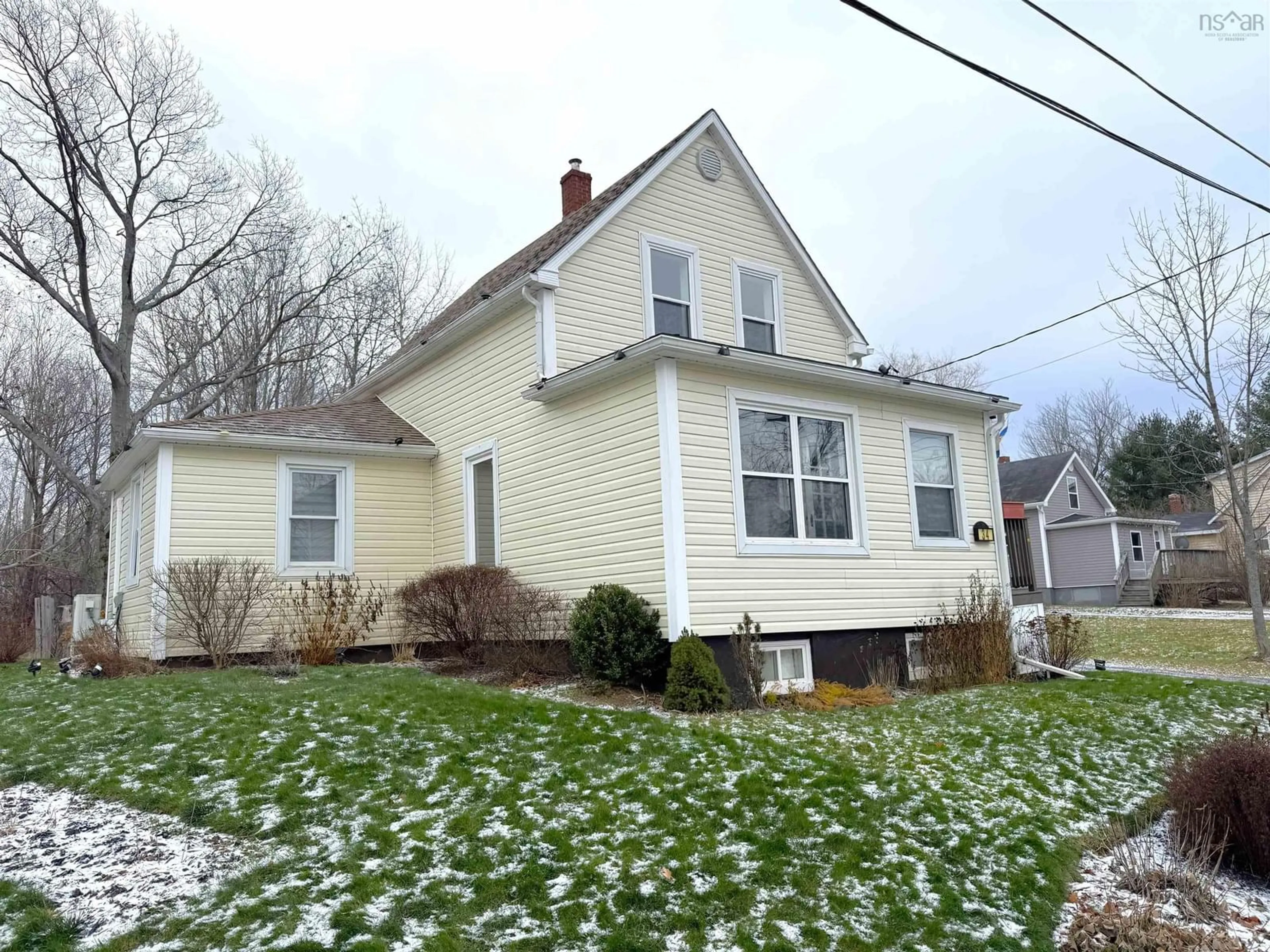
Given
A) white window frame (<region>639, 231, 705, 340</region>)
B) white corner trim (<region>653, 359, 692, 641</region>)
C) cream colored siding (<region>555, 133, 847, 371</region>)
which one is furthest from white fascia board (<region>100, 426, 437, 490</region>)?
white corner trim (<region>653, 359, 692, 641</region>)

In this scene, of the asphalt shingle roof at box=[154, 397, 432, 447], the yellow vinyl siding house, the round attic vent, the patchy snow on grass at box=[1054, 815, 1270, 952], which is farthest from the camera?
the round attic vent

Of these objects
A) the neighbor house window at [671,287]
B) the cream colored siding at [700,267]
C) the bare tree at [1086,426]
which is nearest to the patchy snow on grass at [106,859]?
the cream colored siding at [700,267]

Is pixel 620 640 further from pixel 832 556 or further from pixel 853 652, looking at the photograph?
pixel 853 652

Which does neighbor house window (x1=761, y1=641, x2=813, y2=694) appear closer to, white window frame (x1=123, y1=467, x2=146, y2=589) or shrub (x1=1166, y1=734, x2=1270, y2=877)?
shrub (x1=1166, y1=734, x2=1270, y2=877)

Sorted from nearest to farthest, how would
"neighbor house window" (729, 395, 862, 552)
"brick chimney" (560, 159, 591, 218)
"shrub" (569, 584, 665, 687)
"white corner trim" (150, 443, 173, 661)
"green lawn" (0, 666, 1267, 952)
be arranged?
"green lawn" (0, 666, 1267, 952) → "shrub" (569, 584, 665, 687) → "neighbor house window" (729, 395, 862, 552) → "white corner trim" (150, 443, 173, 661) → "brick chimney" (560, 159, 591, 218)

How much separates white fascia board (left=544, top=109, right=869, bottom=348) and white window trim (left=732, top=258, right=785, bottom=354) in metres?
0.70

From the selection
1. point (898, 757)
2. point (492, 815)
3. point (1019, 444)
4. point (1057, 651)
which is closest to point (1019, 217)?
point (1057, 651)

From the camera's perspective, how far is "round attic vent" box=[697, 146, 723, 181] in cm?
1388

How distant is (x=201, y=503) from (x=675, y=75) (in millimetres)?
8773

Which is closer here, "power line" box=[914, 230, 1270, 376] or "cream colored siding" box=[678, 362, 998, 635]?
"cream colored siding" box=[678, 362, 998, 635]

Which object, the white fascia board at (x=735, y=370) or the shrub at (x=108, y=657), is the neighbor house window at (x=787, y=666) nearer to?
the white fascia board at (x=735, y=370)

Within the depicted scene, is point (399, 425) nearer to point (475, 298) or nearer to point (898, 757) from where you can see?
point (475, 298)

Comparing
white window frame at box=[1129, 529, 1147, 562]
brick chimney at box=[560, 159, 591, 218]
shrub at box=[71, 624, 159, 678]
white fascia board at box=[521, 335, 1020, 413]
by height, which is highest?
brick chimney at box=[560, 159, 591, 218]

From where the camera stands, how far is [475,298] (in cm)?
1485
